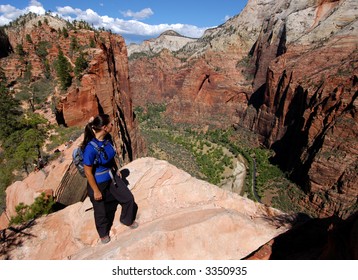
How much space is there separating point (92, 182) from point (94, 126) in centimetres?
113

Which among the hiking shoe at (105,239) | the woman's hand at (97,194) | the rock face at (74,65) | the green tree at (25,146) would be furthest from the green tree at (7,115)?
the woman's hand at (97,194)

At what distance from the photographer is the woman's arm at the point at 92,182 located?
491 centimetres

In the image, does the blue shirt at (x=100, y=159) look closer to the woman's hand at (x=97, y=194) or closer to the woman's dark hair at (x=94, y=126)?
the woman's dark hair at (x=94, y=126)

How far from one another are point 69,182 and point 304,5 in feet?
263

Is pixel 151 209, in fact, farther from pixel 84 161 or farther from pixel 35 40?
pixel 35 40

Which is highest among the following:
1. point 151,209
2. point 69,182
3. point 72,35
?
point 72,35

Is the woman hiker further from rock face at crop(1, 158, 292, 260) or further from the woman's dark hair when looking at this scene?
rock face at crop(1, 158, 292, 260)

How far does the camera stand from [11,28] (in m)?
32.5

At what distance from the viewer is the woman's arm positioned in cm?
491

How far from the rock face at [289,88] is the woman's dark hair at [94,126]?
3054 centimetres

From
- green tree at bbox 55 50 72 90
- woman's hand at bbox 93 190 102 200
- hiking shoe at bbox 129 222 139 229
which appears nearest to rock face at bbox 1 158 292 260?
hiking shoe at bbox 129 222 139 229

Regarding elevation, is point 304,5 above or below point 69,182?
above

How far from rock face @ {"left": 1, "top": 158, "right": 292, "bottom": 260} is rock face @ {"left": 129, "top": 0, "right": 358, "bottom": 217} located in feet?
88.5

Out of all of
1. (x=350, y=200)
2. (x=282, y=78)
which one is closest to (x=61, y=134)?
(x=350, y=200)
